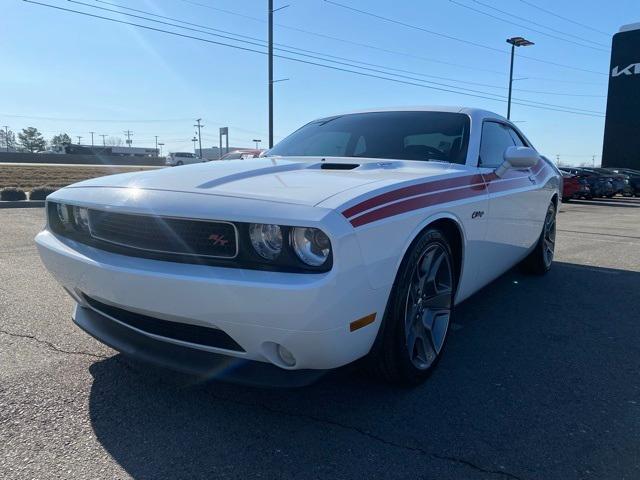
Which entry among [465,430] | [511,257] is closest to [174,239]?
[465,430]

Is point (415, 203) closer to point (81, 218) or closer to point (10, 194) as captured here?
point (81, 218)

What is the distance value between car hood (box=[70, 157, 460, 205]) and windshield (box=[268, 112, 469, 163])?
28 centimetres

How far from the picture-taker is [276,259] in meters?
1.97

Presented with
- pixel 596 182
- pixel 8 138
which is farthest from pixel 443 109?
pixel 8 138

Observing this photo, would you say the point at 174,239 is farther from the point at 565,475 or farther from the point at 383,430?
the point at 565,475

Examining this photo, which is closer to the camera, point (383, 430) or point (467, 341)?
point (383, 430)

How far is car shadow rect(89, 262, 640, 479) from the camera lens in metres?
1.97

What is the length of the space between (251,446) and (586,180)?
70.7 ft

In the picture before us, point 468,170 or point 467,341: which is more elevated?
point 468,170

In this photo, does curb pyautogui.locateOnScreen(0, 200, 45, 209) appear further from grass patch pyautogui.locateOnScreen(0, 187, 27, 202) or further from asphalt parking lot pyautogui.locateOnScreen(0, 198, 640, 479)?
asphalt parking lot pyautogui.locateOnScreen(0, 198, 640, 479)

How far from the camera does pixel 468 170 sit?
3139 millimetres

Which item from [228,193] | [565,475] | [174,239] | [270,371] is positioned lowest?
[565,475]

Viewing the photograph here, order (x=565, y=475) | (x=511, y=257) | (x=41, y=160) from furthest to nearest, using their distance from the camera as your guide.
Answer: (x=41, y=160), (x=511, y=257), (x=565, y=475)

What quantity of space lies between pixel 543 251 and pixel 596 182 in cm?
1877
